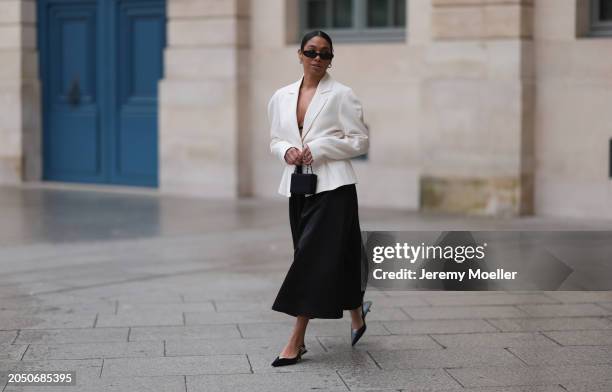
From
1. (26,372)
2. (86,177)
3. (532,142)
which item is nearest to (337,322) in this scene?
(26,372)

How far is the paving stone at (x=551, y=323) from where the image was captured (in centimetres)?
751

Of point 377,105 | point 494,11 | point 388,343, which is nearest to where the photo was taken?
point 388,343

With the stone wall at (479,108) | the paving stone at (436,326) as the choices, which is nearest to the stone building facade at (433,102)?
the stone wall at (479,108)

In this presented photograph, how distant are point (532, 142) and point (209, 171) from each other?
13.6 feet

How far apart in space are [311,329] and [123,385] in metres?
1.74

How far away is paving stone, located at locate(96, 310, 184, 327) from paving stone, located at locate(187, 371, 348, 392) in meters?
1.44

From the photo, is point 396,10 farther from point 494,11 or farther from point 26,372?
point 26,372

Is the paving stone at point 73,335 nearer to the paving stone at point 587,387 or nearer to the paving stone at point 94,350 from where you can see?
the paving stone at point 94,350

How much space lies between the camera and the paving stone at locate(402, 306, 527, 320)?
26.0ft

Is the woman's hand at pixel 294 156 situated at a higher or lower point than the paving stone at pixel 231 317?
higher

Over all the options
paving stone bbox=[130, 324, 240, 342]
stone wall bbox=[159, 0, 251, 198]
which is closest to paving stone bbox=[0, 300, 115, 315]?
paving stone bbox=[130, 324, 240, 342]

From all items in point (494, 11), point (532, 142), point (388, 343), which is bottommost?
point (388, 343)

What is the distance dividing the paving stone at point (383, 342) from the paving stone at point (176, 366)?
0.64 metres

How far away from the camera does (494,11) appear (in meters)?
12.9
